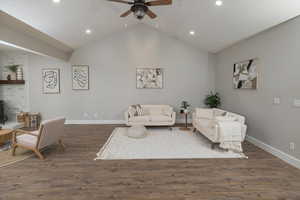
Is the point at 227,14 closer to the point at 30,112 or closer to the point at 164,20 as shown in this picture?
the point at 164,20

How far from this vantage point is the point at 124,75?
246 inches

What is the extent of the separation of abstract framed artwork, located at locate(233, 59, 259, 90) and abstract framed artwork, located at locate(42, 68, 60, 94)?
6.36 m

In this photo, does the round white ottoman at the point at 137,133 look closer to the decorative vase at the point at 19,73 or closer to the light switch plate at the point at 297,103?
the light switch plate at the point at 297,103

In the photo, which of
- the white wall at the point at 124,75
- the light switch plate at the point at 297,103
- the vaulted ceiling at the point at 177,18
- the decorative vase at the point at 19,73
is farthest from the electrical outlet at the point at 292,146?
the decorative vase at the point at 19,73

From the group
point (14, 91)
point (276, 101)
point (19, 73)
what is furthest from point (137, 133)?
point (14, 91)

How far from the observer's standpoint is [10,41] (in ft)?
11.2

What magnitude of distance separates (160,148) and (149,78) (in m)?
3.24

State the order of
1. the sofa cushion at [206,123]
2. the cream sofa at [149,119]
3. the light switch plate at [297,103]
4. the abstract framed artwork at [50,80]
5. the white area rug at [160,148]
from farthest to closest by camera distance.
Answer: the abstract framed artwork at [50,80] → the cream sofa at [149,119] → the sofa cushion at [206,123] → the white area rug at [160,148] → the light switch plate at [297,103]

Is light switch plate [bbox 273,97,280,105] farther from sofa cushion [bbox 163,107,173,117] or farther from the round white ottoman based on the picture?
the round white ottoman

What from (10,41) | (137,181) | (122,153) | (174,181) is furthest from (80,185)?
(10,41)

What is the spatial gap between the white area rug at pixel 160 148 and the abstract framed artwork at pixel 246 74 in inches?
73.4

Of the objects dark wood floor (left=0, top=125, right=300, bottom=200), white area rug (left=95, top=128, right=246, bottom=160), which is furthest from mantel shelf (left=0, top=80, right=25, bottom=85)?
white area rug (left=95, top=128, right=246, bottom=160)

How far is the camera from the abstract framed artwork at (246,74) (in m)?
3.95

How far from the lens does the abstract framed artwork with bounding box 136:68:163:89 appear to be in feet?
20.4
